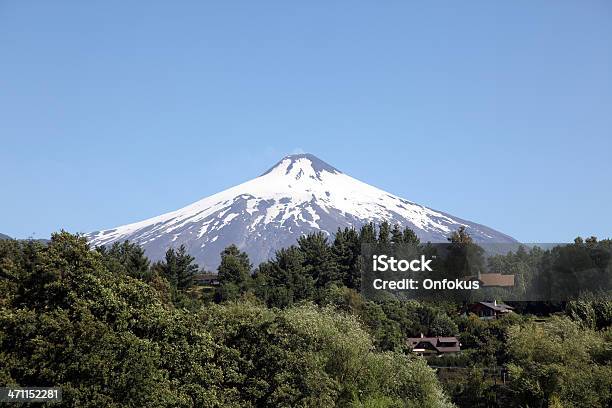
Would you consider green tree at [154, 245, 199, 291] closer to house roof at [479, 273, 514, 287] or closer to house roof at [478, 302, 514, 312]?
house roof at [479, 273, 514, 287]

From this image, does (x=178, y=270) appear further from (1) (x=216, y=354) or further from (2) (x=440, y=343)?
(1) (x=216, y=354)

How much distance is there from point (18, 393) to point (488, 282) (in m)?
49.6

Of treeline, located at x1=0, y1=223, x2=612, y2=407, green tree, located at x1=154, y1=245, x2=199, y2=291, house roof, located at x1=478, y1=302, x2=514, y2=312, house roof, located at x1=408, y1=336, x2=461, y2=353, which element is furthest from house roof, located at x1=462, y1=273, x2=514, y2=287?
green tree, located at x1=154, y1=245, x2=199, y2=291

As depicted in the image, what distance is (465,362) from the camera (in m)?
65.9

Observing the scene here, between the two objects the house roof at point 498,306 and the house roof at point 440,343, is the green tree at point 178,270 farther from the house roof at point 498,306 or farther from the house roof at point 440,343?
the house roof at point 498,306

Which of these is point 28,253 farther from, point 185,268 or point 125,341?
point 185,268

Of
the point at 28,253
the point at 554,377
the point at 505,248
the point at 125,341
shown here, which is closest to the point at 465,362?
the point at 505,248

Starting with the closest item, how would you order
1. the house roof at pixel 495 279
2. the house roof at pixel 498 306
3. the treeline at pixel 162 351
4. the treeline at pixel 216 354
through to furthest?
the treeline at pixel 162 351, the treeline at pixel 216 354, the house roof at pixel 495 279, the house roof at pixel 498 306

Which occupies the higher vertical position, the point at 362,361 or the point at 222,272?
the point at 222,272

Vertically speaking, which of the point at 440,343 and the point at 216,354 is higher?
the point at 216,354

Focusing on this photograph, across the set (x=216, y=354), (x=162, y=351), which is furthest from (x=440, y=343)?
(x=162, y=351)

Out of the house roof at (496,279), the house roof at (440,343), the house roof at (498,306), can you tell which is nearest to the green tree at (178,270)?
the house roof at (440,343)

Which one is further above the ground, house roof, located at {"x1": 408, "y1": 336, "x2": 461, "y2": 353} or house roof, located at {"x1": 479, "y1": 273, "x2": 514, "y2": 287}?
house roof, located at {"x1": 479, "y1": 273, "x2": 514, "y2": 287}

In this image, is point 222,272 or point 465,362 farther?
point 222,272
